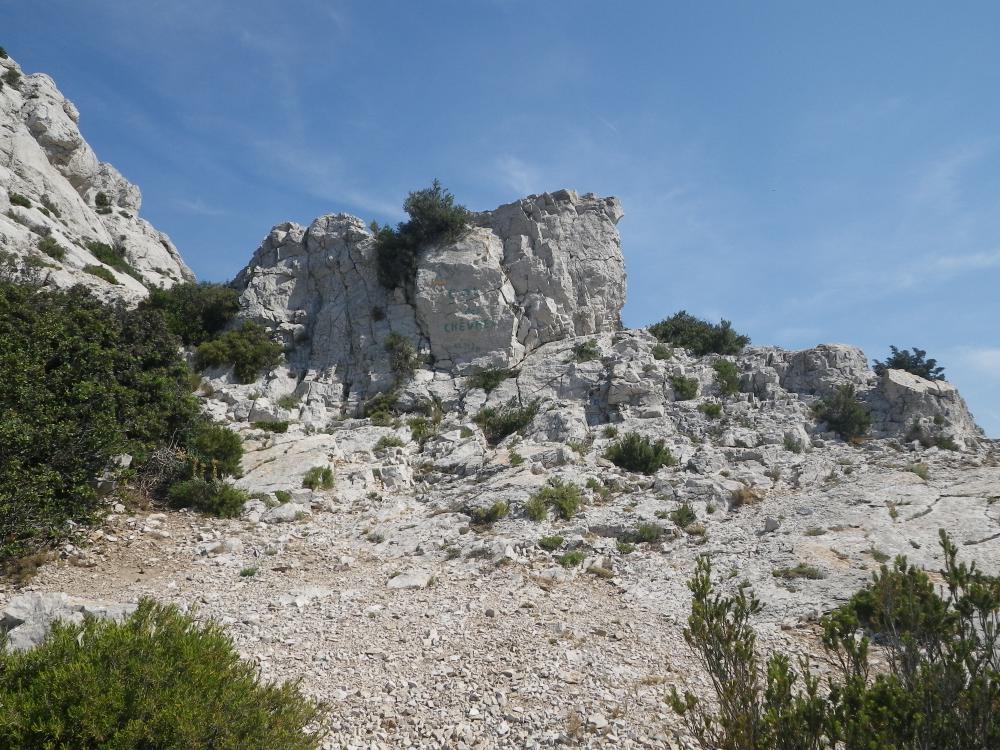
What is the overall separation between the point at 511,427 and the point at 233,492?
379 inches

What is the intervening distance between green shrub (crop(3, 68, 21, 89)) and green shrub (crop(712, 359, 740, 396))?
43617mm

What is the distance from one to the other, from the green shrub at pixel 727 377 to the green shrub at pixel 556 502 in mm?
9488

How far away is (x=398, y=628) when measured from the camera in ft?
30.5

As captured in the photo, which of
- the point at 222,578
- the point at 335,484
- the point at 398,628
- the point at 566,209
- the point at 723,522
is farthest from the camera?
the point at 566,209

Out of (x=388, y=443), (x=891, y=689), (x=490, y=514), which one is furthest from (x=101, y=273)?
(x=891, y=689)

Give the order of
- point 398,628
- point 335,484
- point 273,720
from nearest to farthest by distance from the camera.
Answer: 1. point 273,720
2. point 398,628
3. point 335,484

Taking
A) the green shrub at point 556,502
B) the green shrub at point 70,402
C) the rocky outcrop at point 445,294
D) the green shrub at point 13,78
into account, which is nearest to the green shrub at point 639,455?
the green shrub at point 556,502

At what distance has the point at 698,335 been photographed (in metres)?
25.8

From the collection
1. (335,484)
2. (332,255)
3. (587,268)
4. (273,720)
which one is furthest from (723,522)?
(332,255)

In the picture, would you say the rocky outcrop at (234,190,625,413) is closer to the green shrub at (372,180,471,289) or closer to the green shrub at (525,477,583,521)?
the green shrub at (372,180,471,289)

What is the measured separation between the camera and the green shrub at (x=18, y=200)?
→ 26.3 m

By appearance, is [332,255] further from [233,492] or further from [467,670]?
[467,670]

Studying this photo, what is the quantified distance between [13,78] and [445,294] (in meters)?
32.3

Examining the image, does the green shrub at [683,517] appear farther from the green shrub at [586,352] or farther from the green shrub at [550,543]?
the green shrub at [586,352]
